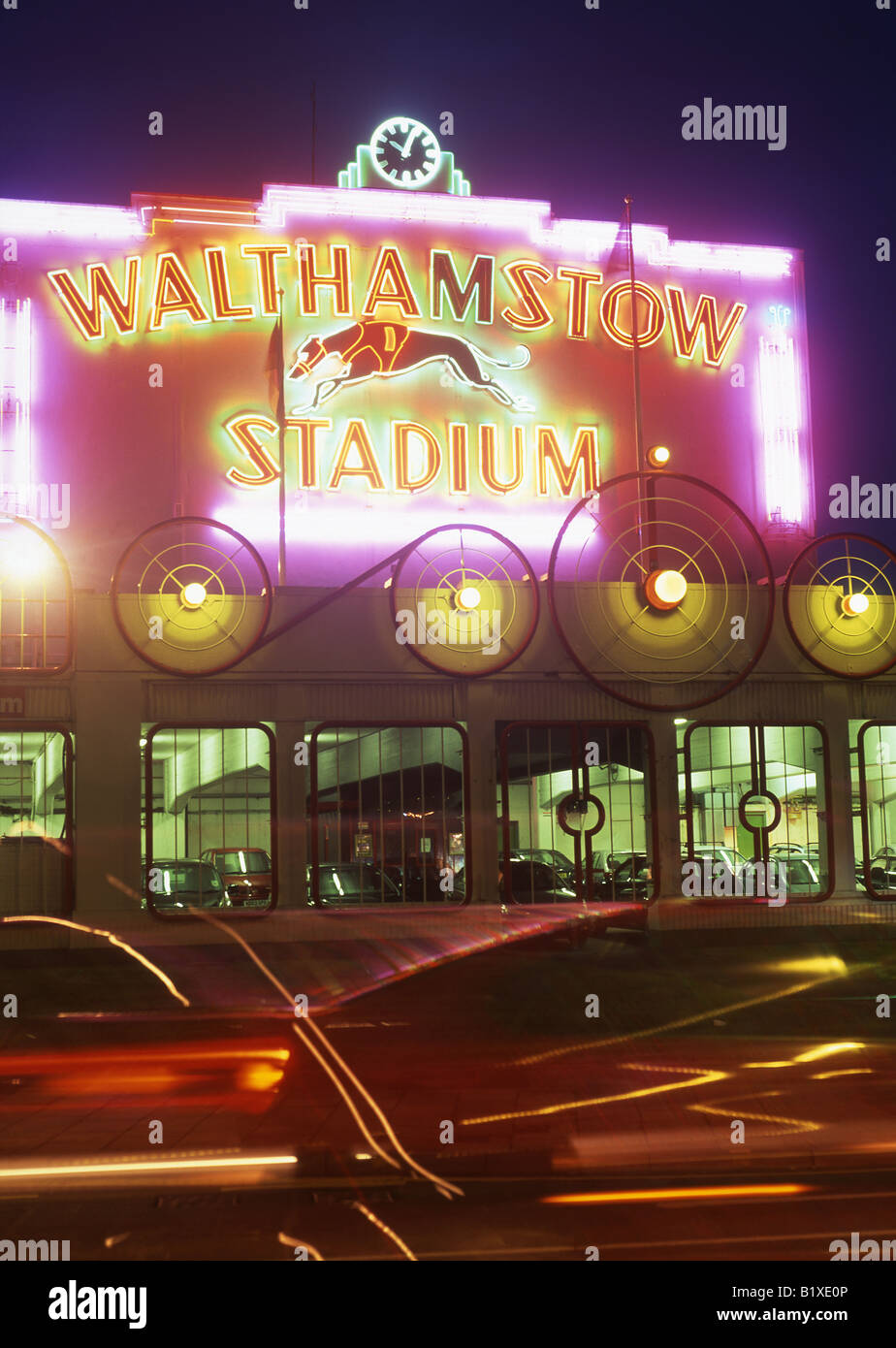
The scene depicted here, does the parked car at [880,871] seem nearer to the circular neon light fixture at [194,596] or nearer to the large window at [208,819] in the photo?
the large window at [208,819]

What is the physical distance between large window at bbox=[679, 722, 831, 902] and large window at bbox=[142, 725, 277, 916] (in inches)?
245

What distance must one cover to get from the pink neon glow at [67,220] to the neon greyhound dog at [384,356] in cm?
382

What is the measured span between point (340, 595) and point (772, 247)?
1241 centimetres

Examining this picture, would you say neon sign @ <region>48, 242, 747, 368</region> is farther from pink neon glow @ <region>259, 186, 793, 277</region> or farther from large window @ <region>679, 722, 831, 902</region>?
large window @ <region>679, 722, 831, 902</region>

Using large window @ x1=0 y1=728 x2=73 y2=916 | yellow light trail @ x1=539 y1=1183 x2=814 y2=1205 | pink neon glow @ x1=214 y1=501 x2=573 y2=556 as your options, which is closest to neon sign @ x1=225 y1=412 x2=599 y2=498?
pink neon glow @ x1=214 y1=501 x2=573 y2=556

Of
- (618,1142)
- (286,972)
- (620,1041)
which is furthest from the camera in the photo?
(286,972)

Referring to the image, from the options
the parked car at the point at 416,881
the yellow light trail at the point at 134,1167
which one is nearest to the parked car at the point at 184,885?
the parked car at the point at 416,881

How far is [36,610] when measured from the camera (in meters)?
17.9

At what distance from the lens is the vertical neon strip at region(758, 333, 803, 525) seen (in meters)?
24.2

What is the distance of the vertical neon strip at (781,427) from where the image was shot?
24203 millimetres

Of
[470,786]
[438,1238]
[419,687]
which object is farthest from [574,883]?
[438,1238]

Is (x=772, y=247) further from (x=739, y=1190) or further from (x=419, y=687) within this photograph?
(x=739, y=1190)

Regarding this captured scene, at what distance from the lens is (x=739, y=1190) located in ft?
25.7

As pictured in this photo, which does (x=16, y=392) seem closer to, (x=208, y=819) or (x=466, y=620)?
(x=208, y=819)
